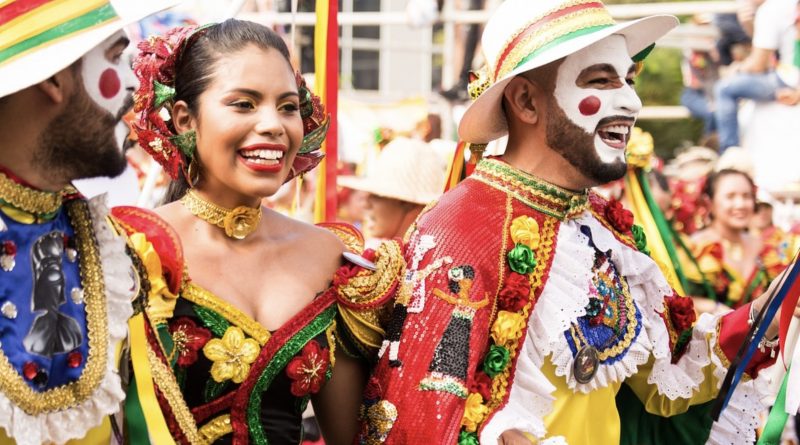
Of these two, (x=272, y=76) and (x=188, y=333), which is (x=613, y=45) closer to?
(x=272, y=76)

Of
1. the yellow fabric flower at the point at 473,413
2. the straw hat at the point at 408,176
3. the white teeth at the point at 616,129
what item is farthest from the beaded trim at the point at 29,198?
the straw hat at the point at 408,176

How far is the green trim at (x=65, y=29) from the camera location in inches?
83.7

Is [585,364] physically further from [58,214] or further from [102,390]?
[58,214]

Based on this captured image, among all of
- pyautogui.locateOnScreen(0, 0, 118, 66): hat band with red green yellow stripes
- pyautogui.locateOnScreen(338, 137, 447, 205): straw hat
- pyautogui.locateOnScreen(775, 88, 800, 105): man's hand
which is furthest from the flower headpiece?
pyautogui.locateOnScreen(775, 88, 800, 105): man's hand

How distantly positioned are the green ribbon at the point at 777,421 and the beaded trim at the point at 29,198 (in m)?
1.96

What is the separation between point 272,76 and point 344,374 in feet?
2.66

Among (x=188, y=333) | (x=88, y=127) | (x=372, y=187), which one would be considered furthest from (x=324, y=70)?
(x=88, y=127)

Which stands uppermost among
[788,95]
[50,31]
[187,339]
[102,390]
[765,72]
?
[50,31]

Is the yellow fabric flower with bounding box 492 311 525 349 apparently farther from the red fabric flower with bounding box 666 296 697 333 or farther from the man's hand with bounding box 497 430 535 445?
the red fabric flower with bounding box 666 296 697 333

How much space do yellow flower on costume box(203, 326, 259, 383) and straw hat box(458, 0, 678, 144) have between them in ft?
3.30

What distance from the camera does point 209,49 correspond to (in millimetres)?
2932

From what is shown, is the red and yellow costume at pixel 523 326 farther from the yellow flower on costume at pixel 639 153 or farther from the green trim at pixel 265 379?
the yellow flower on costume at pixel 639 153

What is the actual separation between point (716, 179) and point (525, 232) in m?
3.83

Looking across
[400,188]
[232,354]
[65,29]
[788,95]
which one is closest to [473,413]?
[232,354]
